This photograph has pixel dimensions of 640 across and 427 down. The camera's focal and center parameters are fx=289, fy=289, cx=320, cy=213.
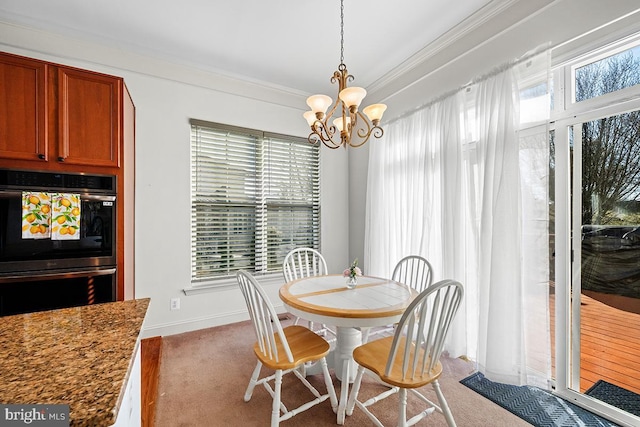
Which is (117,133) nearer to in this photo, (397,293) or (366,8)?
(366,8)

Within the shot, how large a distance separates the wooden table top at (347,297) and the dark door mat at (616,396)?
1.29 m

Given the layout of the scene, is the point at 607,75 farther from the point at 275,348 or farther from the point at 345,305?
the point at 275,348

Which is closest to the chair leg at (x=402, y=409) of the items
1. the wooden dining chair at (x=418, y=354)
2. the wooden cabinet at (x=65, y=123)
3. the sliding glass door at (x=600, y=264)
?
the wooden dining chair at (x=418, y=354)

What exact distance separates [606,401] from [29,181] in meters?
4.07

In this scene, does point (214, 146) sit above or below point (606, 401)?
above

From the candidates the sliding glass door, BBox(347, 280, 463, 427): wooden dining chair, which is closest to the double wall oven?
BBox(347, 280, 463, 427): wooden dining chair

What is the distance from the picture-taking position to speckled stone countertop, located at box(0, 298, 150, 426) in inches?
22.8

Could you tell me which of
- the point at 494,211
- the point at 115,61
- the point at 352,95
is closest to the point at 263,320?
the point at 352,95

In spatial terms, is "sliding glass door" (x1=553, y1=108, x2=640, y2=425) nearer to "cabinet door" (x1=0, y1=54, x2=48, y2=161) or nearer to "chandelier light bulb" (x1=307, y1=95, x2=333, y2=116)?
"chandelier light bulb" (x1=307, y1=95, x2=333, y2=116)

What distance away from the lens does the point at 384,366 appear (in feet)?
5.24

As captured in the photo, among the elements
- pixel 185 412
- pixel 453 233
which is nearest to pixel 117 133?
Result: pixel 185 412

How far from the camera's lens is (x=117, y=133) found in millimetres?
2277

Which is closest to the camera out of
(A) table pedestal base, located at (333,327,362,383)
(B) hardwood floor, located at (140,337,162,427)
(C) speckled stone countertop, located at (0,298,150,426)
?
(C) speckled stone countertop, located at (0,298,150,426)

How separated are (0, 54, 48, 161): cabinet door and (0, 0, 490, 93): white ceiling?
70 cm
